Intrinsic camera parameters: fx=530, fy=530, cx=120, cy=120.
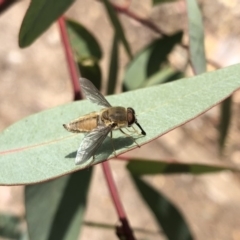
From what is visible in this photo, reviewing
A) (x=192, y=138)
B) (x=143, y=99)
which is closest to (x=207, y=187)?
(x=192, y=138)

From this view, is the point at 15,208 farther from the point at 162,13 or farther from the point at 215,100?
the point at 215,100

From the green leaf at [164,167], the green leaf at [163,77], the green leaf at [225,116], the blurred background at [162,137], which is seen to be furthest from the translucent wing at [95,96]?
the blurred background at [162,137]

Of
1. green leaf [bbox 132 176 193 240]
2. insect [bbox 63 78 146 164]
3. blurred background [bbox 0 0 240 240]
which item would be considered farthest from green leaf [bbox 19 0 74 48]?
blurred background [bbox 0 0 240 240]

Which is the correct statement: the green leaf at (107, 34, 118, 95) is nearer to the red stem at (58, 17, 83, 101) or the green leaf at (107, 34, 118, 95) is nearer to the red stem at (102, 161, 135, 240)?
the red stem at (58, 17, 83, 101)

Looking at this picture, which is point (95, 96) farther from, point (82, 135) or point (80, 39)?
point (80, 39)

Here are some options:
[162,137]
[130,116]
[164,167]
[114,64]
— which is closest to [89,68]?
[114,64]

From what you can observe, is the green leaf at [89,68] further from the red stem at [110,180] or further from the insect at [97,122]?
the insect at [97,122]
